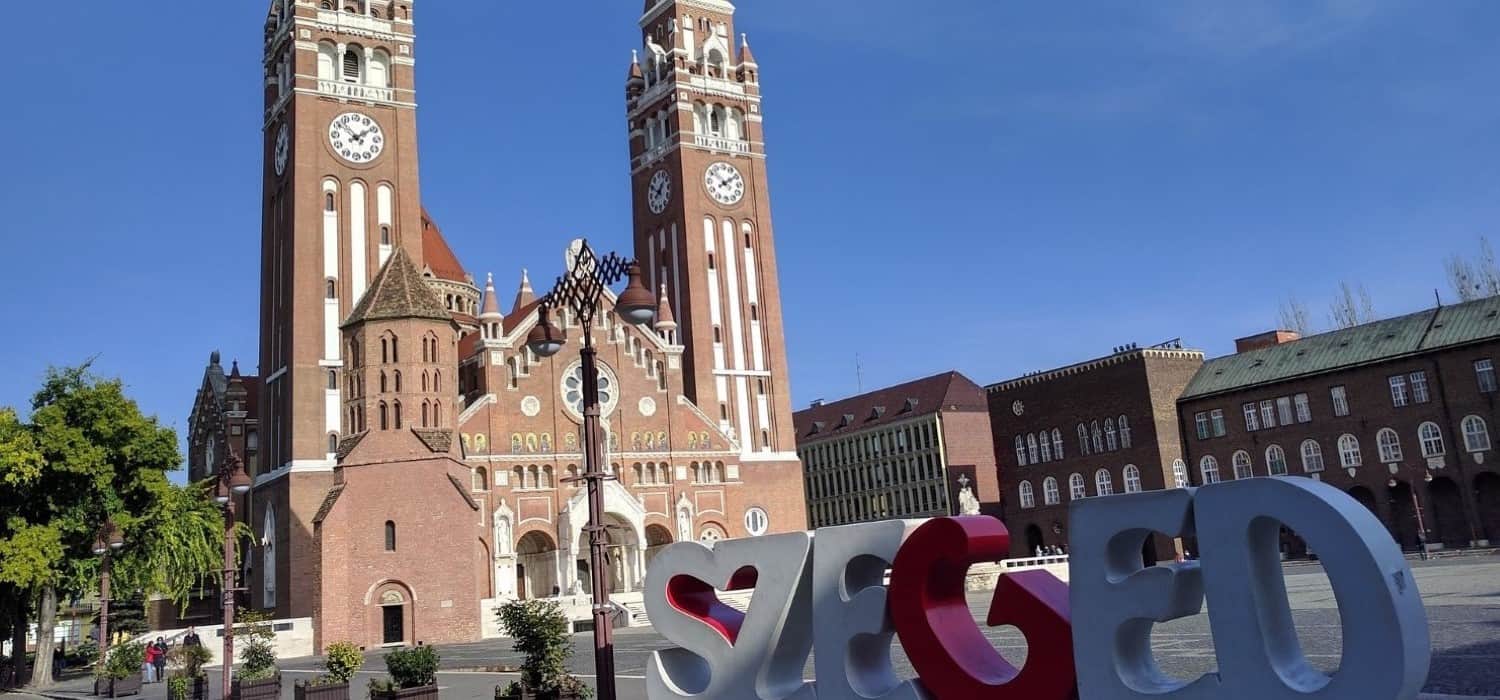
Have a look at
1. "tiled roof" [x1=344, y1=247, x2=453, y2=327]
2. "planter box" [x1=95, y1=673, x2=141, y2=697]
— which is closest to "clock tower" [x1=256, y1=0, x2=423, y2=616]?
"tiled roof" [x1=344, y1=247, x2=453, y2=327]

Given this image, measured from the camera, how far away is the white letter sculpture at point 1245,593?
7.23m

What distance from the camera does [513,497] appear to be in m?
56.3

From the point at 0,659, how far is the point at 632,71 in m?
48.2

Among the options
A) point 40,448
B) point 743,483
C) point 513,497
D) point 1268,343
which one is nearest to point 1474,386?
point 1268,343

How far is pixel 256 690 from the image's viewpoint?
71.4 feet

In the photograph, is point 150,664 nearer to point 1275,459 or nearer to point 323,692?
point 323,692

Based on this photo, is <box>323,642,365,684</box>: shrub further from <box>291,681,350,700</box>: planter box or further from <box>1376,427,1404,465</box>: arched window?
<box>1376,427,1404,465</box>: arched window

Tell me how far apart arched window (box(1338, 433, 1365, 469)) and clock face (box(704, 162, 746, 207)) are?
3505cm

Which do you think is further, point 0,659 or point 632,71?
point 632,71

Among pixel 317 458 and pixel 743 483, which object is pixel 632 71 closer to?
pixel 743 483

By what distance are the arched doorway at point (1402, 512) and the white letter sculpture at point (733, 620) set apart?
165 ft

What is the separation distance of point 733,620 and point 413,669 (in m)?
9.32

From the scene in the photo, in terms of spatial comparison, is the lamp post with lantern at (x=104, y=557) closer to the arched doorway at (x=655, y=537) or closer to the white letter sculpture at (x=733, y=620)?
the white letter sculpture at (x=733, y=620)

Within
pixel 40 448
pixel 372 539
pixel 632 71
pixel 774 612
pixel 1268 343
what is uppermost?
pixel 632 71
